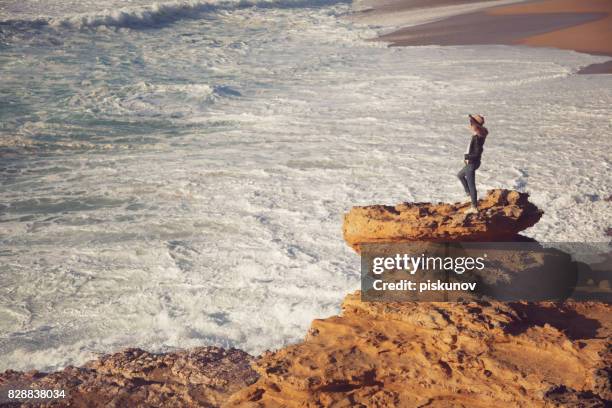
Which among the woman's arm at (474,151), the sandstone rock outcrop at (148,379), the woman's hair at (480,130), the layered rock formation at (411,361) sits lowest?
the sandstone rock outcrop at (148,379)

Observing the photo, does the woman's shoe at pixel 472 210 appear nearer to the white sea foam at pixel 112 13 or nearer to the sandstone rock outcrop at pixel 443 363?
the sandstone rock outcrop at pixel 443 363

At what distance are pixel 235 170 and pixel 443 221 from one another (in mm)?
7623

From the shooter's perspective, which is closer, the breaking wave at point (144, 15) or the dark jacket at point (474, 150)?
the dark jacket at point (474, 150)

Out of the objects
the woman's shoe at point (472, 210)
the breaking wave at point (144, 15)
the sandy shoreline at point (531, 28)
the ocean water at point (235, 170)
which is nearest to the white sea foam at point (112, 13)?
the breaking wave at point (144, 15)

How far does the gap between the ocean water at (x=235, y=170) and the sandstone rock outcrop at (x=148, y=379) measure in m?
0.47

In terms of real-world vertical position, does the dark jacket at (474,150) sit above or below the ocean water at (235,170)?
above

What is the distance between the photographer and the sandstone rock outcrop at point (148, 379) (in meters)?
6.38

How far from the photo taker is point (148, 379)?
6.75 m

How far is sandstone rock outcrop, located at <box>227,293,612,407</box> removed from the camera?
4969 mm

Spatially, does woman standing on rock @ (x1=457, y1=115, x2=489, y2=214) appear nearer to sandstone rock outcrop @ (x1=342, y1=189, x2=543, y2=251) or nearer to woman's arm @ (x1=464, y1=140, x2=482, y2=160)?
woman's arm @ (x1=464, y1=140, x2=482, y2=160)

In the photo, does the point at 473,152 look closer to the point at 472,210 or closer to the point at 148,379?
the point at 472,210

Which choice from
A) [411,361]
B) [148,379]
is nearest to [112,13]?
[148,379]

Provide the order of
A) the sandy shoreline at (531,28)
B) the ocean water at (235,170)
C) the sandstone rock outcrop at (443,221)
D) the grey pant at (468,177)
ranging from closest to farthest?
the sandstone rock outcrop at (443,221) → the grey pant at (468,177) → the ocean water at (235,170) → the sandy shoreline at (531,28)

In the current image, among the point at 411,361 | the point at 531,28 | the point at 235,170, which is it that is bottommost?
the point at 235,170
